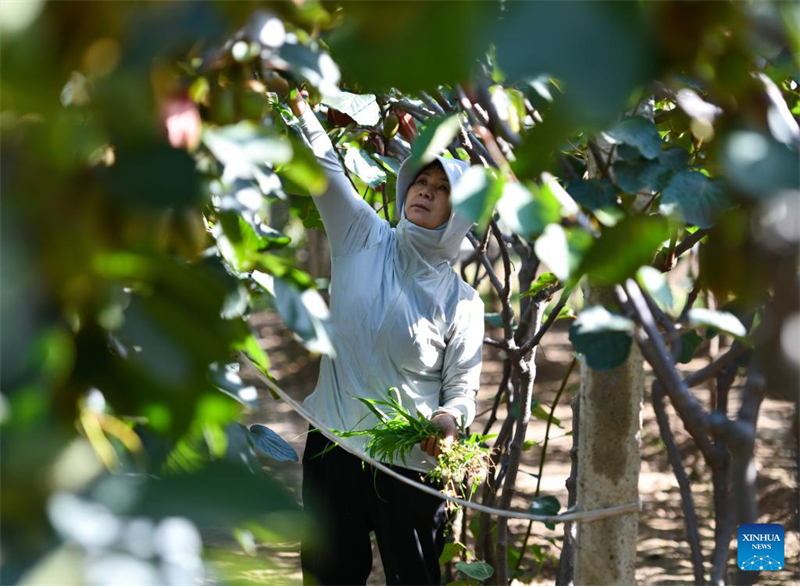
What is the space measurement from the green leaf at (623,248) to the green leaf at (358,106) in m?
1.10

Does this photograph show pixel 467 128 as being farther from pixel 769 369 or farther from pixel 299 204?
pixel 769 369

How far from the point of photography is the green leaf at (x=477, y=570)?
212cm

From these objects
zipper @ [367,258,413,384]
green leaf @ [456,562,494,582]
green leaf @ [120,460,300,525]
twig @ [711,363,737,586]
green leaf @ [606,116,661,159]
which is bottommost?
green leaf @ [120,460,300,525]

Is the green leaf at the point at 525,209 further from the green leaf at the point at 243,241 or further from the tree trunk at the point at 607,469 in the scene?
the tree trunk at the point at 607,469

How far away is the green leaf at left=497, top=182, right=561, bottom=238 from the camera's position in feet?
2.39

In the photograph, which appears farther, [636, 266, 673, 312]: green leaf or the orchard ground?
the orchard ground

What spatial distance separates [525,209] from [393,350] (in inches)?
60.3

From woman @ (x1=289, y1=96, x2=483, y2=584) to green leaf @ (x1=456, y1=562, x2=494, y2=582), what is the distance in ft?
0.34

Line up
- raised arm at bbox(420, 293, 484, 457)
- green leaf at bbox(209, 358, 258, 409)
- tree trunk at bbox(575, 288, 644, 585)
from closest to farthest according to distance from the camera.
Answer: green leaf at bbox(209, 358, 258, 409) < tree trunk at bbox(575, 288, 644, 585) < raised arm at bbox(420, 293, 484, 457)

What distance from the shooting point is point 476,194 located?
0.71m

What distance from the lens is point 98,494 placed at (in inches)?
20.2

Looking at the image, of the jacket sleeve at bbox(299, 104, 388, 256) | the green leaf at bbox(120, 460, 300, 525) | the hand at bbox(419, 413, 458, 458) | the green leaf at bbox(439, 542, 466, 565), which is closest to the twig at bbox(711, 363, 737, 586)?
the green leaf at bbox(120, 460, 300, 525)

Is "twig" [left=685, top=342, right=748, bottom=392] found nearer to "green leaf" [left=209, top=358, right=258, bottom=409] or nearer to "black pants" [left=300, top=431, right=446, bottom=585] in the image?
"green leaf" [left=209, top=358, right=258, bottom=409]

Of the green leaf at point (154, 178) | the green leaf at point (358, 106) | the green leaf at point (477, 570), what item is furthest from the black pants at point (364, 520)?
the green leaf at point (154, 178)
